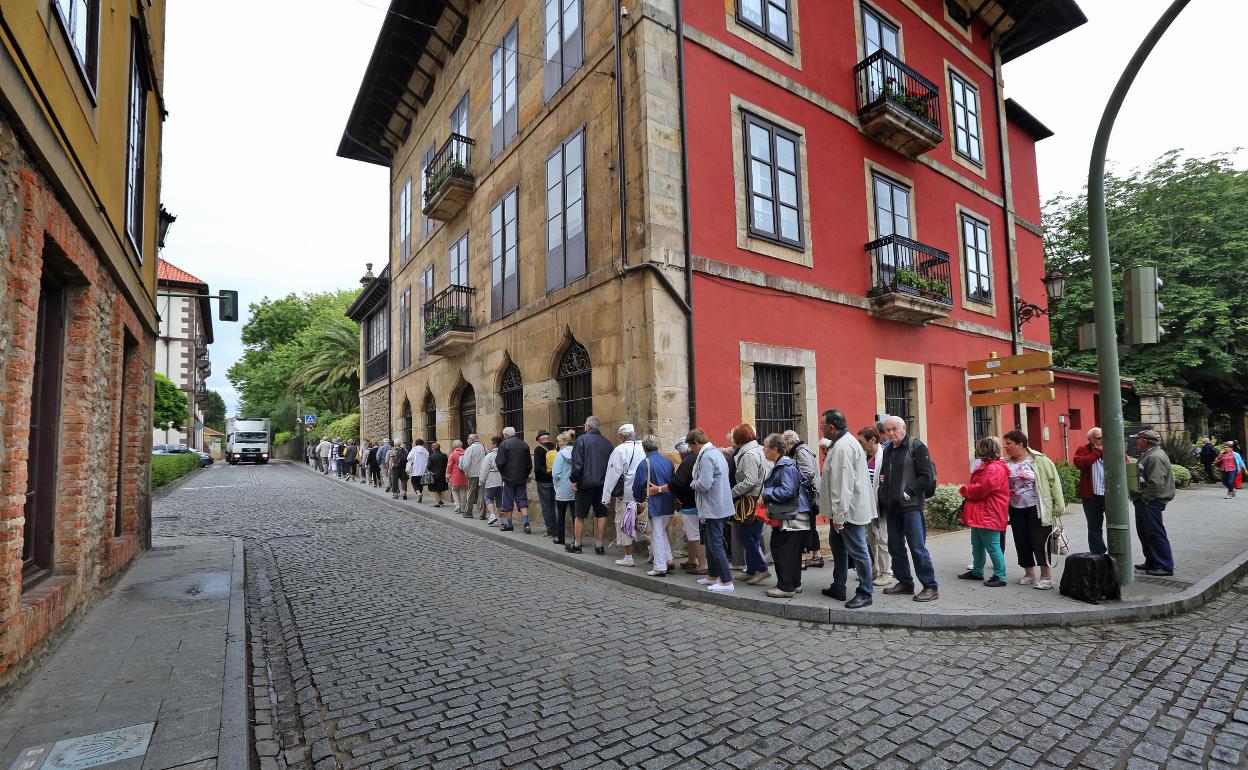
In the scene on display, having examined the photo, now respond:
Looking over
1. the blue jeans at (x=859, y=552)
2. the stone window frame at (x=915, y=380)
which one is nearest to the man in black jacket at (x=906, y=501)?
the blue jeans at (x=859, y=552)

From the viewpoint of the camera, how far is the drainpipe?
9266mm

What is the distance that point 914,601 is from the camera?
6070 mm

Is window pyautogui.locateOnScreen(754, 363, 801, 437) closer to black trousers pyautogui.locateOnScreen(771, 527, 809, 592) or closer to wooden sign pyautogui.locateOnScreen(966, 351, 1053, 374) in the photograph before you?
wooden sign pyautogui.locateOnScreen(966, 351, 1053, 374)

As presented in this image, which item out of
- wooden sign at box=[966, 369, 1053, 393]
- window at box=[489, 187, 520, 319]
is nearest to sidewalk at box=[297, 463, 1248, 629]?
wooden sign at box=[966, 369, 1053, 393]

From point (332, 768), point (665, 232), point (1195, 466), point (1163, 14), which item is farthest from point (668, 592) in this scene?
point (1195, 466)

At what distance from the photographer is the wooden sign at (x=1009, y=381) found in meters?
10.5

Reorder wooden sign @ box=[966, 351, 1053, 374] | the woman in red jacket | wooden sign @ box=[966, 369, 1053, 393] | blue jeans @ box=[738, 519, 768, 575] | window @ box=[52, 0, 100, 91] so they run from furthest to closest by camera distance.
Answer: wooden sign @ box=[966, 369, 1053, 393] → wooden sign @ box=[966, 351, 1053, 374] → blue jeans @ box=[738, 519, 768, 575] → the woman in red jacket → window @ box=[52, 0, 100, 91]

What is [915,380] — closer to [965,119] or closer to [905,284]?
[905,284]

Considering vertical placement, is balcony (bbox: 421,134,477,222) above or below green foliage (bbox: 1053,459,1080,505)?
above

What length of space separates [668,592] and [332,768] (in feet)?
13.7

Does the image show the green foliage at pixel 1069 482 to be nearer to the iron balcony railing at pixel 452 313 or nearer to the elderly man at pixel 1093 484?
the elderly man at pixel 1093 484

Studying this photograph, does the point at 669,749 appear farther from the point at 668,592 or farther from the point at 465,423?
the point at 465,423

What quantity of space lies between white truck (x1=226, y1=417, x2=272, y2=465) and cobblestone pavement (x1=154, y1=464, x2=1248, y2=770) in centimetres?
4283

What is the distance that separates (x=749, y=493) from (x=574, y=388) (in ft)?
17.5
